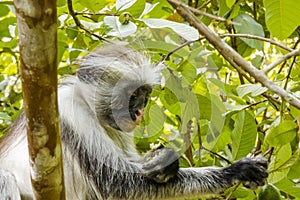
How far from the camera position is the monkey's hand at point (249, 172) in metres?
3.65

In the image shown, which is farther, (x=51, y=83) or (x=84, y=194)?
(x=84, y=194)

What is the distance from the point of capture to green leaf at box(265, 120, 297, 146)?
2.79 meters

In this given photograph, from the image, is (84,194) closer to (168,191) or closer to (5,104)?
(168,191)

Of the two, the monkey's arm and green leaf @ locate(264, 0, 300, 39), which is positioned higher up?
green leaf @ locate(264, 0, 300, 39)

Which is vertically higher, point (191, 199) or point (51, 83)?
point (51, 83)

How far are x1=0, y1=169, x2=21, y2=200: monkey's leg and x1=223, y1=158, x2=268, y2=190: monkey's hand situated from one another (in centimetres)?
147

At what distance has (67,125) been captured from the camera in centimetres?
414

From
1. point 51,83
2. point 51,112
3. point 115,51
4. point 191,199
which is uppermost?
point 51,83

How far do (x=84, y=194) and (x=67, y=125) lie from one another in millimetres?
525

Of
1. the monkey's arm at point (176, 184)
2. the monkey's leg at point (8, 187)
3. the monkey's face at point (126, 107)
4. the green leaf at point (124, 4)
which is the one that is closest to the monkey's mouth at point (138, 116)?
the monkey's face at point (126, 107)

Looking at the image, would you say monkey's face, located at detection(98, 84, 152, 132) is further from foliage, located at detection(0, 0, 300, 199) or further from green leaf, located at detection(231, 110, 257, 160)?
green leaf, located at detection(231, 110, 257, 160)

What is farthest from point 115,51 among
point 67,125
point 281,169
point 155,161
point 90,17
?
point 281,169

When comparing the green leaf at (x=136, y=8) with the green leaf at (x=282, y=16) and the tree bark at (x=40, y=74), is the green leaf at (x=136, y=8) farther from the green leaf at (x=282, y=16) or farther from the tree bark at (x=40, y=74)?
the tree bark at (x=40, y=74)

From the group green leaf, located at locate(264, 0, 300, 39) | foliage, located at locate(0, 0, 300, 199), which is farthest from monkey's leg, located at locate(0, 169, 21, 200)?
green leaf, located at locate(264, 0, 300, 39)
